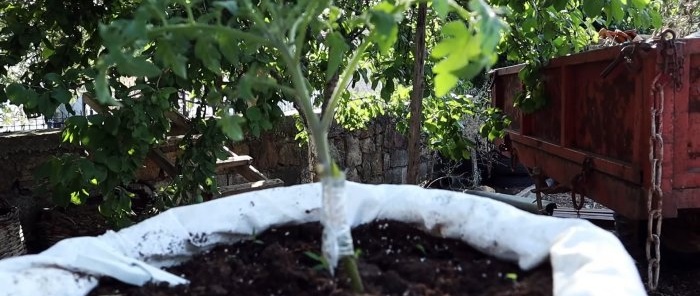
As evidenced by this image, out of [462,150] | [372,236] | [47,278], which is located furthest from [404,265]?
[462,150]

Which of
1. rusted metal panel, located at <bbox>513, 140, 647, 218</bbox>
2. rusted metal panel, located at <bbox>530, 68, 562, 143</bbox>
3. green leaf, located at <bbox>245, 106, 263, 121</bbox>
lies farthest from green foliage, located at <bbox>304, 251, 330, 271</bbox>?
rusted metal panel, located at <bbox>530, 68, 562, 143</bbox>

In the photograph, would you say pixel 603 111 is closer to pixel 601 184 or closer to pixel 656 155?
pixel 601 184

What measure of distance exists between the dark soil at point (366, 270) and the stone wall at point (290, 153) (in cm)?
337

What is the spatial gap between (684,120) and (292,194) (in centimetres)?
196

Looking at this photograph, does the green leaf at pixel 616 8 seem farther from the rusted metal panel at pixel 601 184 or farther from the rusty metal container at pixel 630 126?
the rusted metal panel at pixel 601 184

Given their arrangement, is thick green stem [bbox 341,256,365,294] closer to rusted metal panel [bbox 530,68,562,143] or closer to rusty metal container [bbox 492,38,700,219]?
rusty metal container [bbox 492,38,700,219]

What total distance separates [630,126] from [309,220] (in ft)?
6.26

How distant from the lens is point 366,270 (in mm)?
1287

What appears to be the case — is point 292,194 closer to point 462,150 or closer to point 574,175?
point 574,175

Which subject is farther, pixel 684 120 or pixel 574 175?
pixel 574 175

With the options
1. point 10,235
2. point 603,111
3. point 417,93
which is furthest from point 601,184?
point 10,235

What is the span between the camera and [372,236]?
1.54 metres

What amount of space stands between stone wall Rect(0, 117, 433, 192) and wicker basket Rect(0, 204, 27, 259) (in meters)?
0.63

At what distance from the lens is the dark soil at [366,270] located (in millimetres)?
1211
